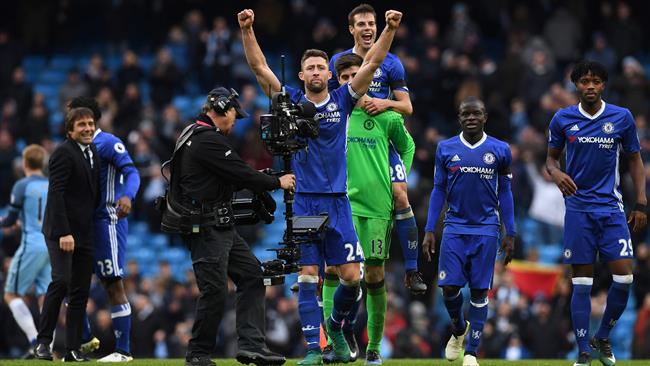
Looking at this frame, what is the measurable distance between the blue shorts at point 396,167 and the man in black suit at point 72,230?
10.8 feet

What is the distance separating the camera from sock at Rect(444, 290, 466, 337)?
15328 millimetres

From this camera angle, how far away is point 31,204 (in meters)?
18.3

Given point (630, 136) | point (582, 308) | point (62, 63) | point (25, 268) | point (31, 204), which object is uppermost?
point (62, 63)

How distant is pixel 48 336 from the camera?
15844 mm

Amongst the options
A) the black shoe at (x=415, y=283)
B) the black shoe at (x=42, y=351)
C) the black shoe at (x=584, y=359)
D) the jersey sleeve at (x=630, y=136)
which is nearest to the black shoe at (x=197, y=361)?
the black shoe at (x=42, y=351)

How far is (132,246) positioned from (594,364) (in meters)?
14.0

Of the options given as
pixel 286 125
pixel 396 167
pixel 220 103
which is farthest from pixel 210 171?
pixel 396 167

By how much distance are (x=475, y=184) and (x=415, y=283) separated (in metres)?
1.50

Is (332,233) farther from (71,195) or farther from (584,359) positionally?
(71,195)

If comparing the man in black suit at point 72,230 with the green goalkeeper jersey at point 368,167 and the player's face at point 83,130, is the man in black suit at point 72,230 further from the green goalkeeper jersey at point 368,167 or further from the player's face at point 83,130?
the green goalkeeper jersey at point 368,167

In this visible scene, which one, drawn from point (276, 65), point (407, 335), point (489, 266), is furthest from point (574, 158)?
point (276, 65)

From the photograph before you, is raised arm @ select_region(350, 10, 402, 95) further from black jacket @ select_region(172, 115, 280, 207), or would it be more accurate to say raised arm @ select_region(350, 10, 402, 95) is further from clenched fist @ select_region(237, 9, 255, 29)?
black jacket @ select_region(172, 115, 280, 207)

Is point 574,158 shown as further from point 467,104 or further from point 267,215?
point 267,215

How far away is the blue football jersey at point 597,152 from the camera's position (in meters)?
14.9
